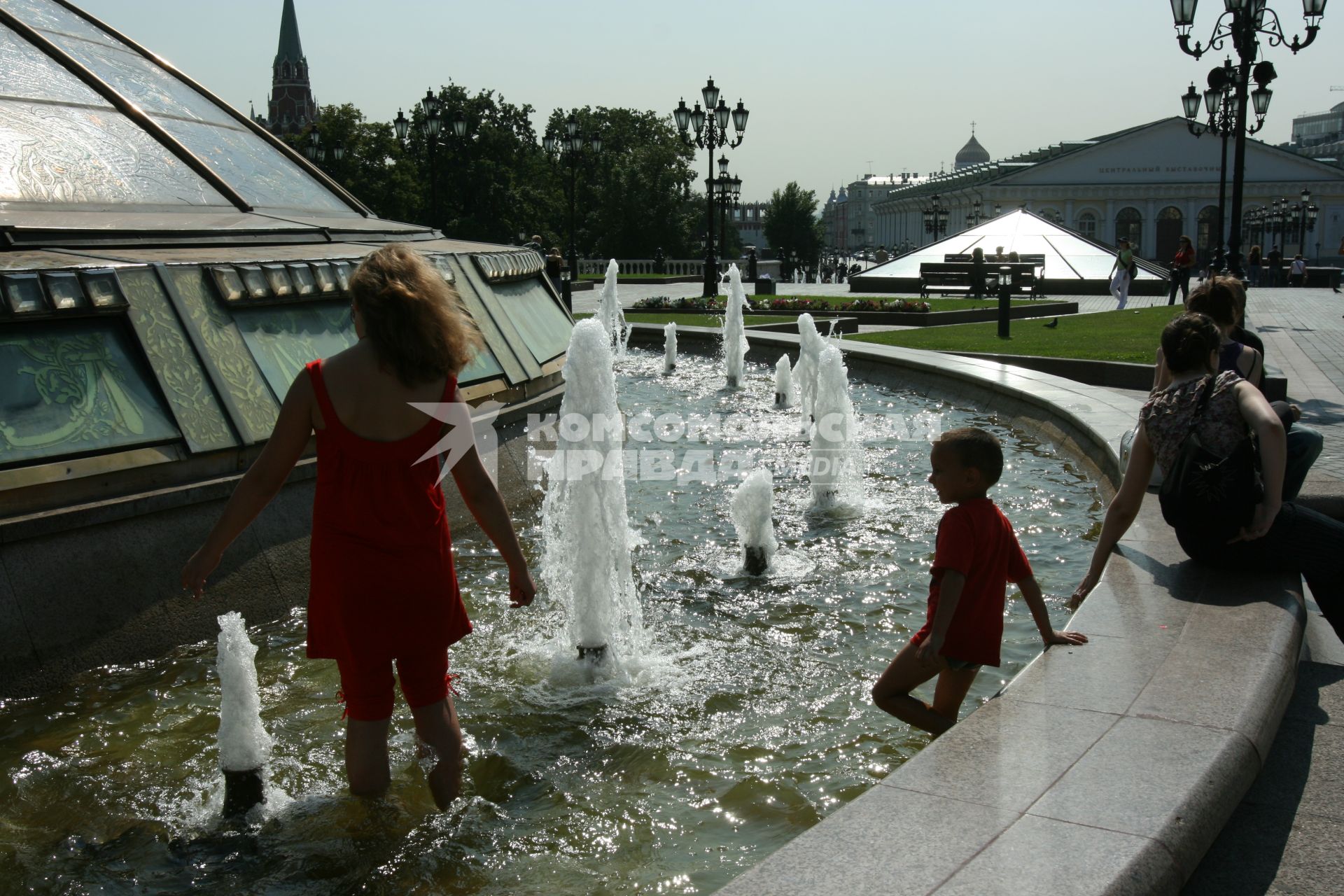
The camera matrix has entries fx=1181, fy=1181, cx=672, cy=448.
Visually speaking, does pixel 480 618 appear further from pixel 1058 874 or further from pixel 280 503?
pixel 1058 874

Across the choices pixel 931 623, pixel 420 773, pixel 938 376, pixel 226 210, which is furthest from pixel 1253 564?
pixel 938 376

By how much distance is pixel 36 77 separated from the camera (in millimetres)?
7152

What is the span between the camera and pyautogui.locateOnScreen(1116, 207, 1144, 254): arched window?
94250mm

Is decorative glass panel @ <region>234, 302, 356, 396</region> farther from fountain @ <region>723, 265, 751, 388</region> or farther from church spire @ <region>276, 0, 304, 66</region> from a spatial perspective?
church spire @ <region>276, 0, 304, 66</region>

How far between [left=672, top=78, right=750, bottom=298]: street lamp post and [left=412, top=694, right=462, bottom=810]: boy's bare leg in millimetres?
24393

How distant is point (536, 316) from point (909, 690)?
5174 mm

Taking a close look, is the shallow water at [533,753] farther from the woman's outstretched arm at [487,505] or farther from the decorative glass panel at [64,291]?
the decorative glass panel at [64,291]

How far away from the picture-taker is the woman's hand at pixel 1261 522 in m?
4.16

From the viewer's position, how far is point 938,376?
12750mm

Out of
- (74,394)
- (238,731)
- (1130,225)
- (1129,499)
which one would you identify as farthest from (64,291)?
(1130,225)

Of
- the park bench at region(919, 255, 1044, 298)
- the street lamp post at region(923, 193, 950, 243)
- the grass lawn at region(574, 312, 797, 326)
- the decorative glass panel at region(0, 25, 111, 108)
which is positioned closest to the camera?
the decorative glass panel at region(0, 25, 111, 108)

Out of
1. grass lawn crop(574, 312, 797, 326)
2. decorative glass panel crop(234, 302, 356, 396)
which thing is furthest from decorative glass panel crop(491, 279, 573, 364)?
grass lawn crop(574, 312, 797, 326)

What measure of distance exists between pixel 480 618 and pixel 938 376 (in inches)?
330

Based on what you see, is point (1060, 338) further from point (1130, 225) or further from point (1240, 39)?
point (1130, 225)
